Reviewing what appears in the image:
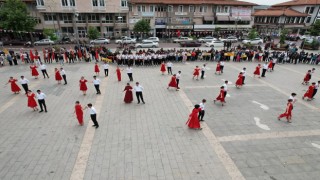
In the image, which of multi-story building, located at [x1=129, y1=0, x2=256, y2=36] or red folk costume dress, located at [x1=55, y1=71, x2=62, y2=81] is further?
multi-story building, located at [x1=129, y1=0, x2=256, y2=36]

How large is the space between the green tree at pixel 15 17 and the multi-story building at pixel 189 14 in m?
17.3

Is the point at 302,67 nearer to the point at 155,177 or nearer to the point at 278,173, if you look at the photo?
the point at 278,173

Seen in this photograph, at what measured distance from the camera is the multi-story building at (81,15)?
37.7m

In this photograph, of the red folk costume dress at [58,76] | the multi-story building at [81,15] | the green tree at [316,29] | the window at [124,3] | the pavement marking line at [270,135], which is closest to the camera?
the pavement marking line at [270,135]

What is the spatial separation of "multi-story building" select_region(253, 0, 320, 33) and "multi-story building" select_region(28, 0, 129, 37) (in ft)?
110

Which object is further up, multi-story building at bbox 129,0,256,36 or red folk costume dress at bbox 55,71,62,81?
multi-story building at bbox 129,0,256,36

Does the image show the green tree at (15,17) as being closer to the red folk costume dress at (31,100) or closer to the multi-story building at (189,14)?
the multi-story building at (189,14)

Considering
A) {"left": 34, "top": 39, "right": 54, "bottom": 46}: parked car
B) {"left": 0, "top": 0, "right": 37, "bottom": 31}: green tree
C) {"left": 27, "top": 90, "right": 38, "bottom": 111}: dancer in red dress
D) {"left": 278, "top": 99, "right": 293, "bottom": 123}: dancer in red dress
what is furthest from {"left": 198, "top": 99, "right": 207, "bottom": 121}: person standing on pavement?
{"left": 34, "top": 39, "right": 54, "bottom": 46}: parked car

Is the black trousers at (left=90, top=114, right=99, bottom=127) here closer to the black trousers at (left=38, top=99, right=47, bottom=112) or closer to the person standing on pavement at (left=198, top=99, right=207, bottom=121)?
the black trousers at (left=38, top=99, right=47, bottom=112)

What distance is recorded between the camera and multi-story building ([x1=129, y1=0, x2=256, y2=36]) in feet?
138

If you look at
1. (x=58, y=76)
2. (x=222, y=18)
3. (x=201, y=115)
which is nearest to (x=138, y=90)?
(x=201, y=115)

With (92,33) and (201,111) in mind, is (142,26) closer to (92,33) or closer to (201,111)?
(92,33)

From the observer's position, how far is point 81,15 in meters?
40.3

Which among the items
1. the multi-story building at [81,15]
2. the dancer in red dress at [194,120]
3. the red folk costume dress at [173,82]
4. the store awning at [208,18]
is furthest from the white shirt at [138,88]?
the store awning at [208,18]
